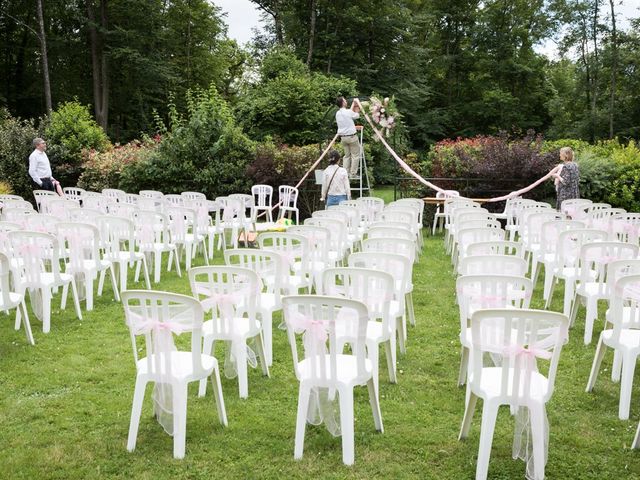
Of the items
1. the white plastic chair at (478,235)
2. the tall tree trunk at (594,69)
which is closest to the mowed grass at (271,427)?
the white plastic chair at (478,235)

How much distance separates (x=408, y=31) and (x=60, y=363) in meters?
26.3

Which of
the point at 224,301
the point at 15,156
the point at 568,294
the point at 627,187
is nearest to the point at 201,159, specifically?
the point at 15,156

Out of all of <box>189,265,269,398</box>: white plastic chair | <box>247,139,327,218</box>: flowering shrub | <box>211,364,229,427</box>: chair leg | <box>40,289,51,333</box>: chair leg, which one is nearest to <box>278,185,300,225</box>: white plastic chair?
<box>247,139,327,218</box>: flowering shrub

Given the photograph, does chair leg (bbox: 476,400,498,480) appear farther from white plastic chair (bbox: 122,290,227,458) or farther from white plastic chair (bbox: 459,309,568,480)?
white plastic chair (bbox: 122,290,227,458)

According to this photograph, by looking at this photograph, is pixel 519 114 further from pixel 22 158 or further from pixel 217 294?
pixel 217 294

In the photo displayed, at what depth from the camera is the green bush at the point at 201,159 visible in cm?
1452

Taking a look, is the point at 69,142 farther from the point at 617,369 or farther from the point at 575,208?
the point at 617,369

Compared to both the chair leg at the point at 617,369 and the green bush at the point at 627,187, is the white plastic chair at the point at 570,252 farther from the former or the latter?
the green bush at the point at 627,187

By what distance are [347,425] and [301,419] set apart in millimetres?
265

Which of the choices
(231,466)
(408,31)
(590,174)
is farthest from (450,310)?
(408,31)

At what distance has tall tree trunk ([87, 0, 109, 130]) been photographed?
25.9m

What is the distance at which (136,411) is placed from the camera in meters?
3.58

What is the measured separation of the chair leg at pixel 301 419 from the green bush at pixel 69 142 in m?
14.5

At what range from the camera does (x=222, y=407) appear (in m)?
3.95
